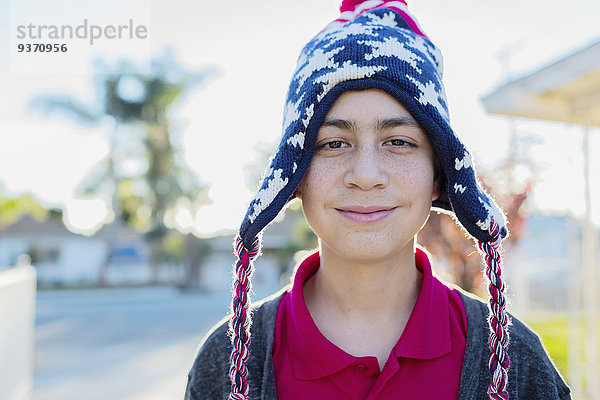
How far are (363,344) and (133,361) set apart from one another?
8159mm

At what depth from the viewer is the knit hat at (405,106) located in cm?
162

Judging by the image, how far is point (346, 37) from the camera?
1.71 metres

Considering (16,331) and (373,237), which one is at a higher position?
(373,237)

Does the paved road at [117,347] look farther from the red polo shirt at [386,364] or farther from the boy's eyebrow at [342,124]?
the boy's eyebrow at [342,124]

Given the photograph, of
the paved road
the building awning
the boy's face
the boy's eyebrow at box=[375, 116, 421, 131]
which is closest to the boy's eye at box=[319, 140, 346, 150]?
the boy's face

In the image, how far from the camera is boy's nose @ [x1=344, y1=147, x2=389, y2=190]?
1.58m

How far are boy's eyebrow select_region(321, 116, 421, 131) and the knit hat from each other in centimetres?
2

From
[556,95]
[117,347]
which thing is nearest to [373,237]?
[556,95]

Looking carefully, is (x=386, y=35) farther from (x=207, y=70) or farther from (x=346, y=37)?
(x=207, y=70)

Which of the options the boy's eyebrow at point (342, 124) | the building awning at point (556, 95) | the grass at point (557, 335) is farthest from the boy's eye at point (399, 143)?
the grass at point (557, 335)

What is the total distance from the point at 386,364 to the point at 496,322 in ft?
1.12

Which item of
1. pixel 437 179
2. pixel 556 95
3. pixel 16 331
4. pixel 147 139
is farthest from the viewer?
pixel 147 139

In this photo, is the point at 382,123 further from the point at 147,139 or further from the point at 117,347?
the point at 147,139

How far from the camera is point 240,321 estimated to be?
1.67m
